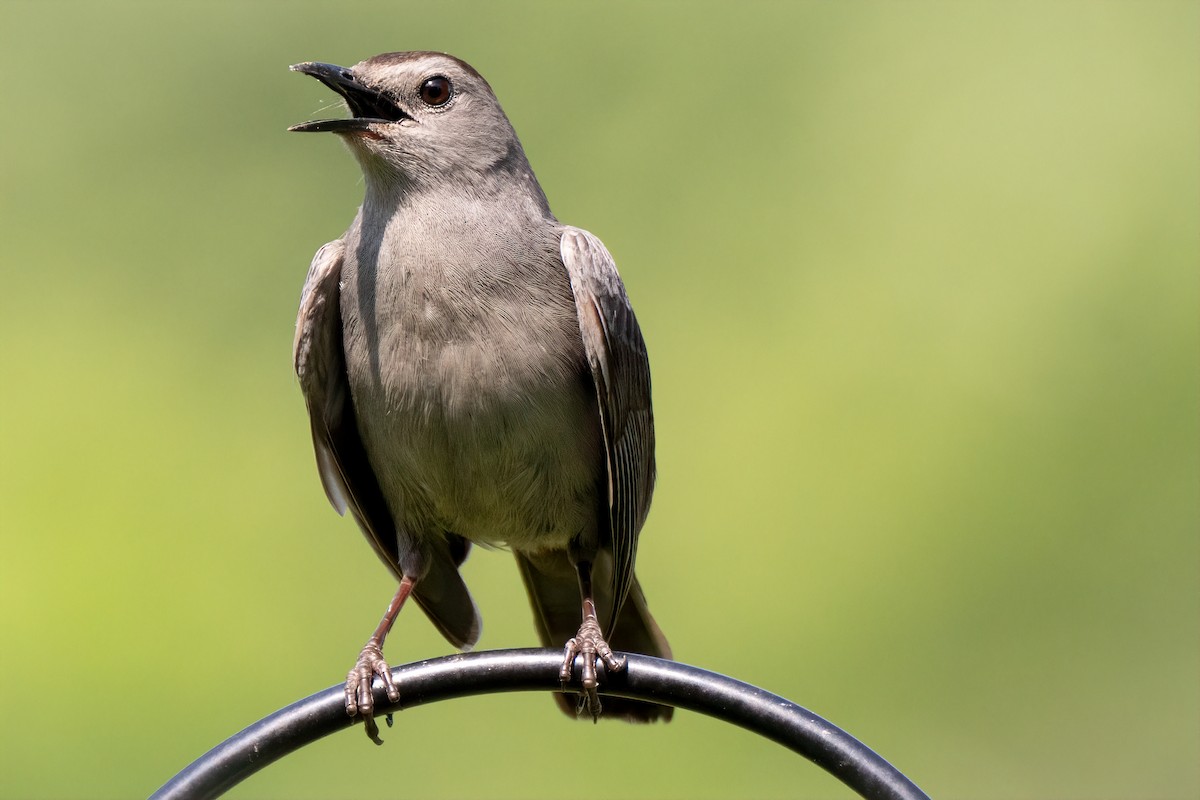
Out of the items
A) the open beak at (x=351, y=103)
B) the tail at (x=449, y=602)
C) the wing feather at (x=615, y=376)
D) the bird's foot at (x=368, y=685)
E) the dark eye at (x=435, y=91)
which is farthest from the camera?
the tail at (x=449, y=602)

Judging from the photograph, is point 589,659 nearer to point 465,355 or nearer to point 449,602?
point 465,355

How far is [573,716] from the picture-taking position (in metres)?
4.29

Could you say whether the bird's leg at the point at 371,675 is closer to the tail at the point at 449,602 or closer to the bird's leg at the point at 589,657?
the tail at the point at 449,602

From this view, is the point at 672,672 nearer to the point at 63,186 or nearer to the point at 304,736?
the point at 304,736

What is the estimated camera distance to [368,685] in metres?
3.74

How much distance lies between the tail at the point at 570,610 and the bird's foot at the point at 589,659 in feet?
1.84

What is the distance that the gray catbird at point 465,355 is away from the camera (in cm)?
405

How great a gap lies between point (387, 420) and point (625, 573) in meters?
0.79

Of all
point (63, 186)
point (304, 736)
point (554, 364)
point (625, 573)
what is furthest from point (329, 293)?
point (63, 186)

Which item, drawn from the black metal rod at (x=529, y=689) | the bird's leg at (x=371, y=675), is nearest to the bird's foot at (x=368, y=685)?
the bird's leg at (x=371, y=675)

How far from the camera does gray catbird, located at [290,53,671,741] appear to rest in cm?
405

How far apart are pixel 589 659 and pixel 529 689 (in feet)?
1.47

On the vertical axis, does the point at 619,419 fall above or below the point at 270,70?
below

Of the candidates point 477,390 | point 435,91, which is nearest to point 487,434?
point 477,390
